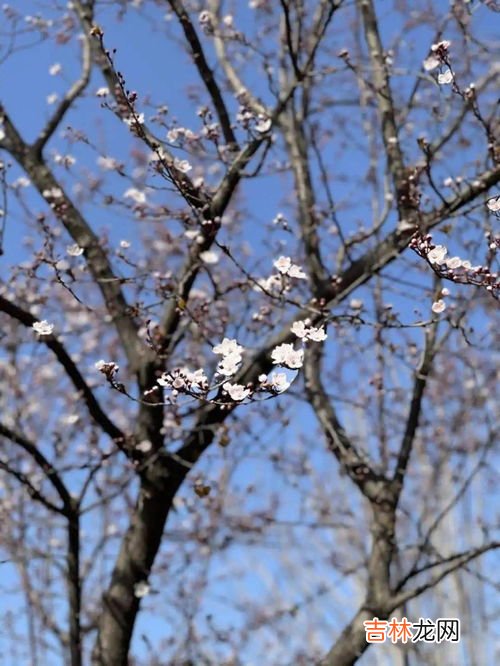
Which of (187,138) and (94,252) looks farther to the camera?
(94,252)

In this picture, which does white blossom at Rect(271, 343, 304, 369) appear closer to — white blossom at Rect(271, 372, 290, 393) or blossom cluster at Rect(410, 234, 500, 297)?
white blossom at Rect(271, 372, 290, 393)

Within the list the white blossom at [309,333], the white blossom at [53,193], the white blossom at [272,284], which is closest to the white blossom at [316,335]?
the white blossom at [309,333]

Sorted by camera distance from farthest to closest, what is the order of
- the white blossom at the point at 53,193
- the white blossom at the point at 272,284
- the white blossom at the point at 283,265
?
the white blossom at the point at 53,193, the white blossom at the point at 272,284, the white blossom at the point at 283,265

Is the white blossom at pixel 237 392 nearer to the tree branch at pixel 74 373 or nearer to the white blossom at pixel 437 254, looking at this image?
the white blossom at pixel 437 254

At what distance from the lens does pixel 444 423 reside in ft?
18.7

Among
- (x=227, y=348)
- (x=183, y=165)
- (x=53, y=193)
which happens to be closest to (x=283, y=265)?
(x=227, y=348)

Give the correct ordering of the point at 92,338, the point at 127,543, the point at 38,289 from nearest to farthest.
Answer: the point at 127,543 → the point at 38,289 → the point at 92,338

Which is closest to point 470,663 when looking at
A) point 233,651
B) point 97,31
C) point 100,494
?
point 233,651

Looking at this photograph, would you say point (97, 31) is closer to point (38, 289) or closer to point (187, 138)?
point (187, 138)

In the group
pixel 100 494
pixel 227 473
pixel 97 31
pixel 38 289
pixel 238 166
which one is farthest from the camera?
pixel 227 473

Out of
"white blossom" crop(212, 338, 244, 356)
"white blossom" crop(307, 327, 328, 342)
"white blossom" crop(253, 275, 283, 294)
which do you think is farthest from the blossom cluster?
"white blossom" crop(253, 275, 283, 294)

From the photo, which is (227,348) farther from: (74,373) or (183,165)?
(74,373)

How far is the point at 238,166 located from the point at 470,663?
4.35 meters

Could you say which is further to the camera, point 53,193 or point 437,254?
point 53,193
